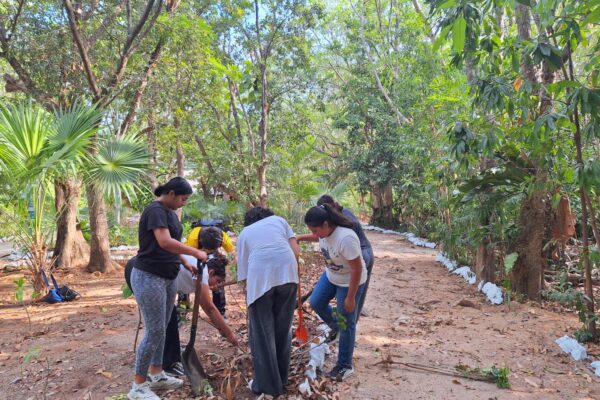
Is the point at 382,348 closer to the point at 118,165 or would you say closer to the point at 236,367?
the point at 236,367

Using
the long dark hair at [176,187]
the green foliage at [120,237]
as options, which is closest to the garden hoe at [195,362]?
the long dark hair at [176,187]

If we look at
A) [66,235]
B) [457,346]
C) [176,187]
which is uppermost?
[176,187]

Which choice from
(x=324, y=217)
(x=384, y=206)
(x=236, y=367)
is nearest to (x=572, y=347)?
(x=324, y=217)

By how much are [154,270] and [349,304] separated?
58.8 inches

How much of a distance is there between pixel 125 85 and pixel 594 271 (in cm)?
906

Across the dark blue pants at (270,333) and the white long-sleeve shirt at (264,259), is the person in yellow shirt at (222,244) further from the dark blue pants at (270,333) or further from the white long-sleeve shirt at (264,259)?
the dark blue pants at (270,333)

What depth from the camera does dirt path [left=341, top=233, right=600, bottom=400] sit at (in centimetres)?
361

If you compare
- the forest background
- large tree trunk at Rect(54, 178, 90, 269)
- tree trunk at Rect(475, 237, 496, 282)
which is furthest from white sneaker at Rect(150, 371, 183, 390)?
large tree trunk at Rect(54, 178, 90, 269)

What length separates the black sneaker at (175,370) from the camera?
12.5 feet

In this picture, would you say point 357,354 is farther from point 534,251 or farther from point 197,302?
point 534,251

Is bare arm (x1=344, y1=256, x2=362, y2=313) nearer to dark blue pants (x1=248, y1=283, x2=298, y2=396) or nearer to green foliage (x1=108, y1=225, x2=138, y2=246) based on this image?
dark blue pants (x1=248, y1=283, x2=298, y2=396)

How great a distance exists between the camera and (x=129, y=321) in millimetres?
5629

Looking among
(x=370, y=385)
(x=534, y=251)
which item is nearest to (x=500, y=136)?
(x=534, y=251)

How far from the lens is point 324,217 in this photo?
11.3 ft
